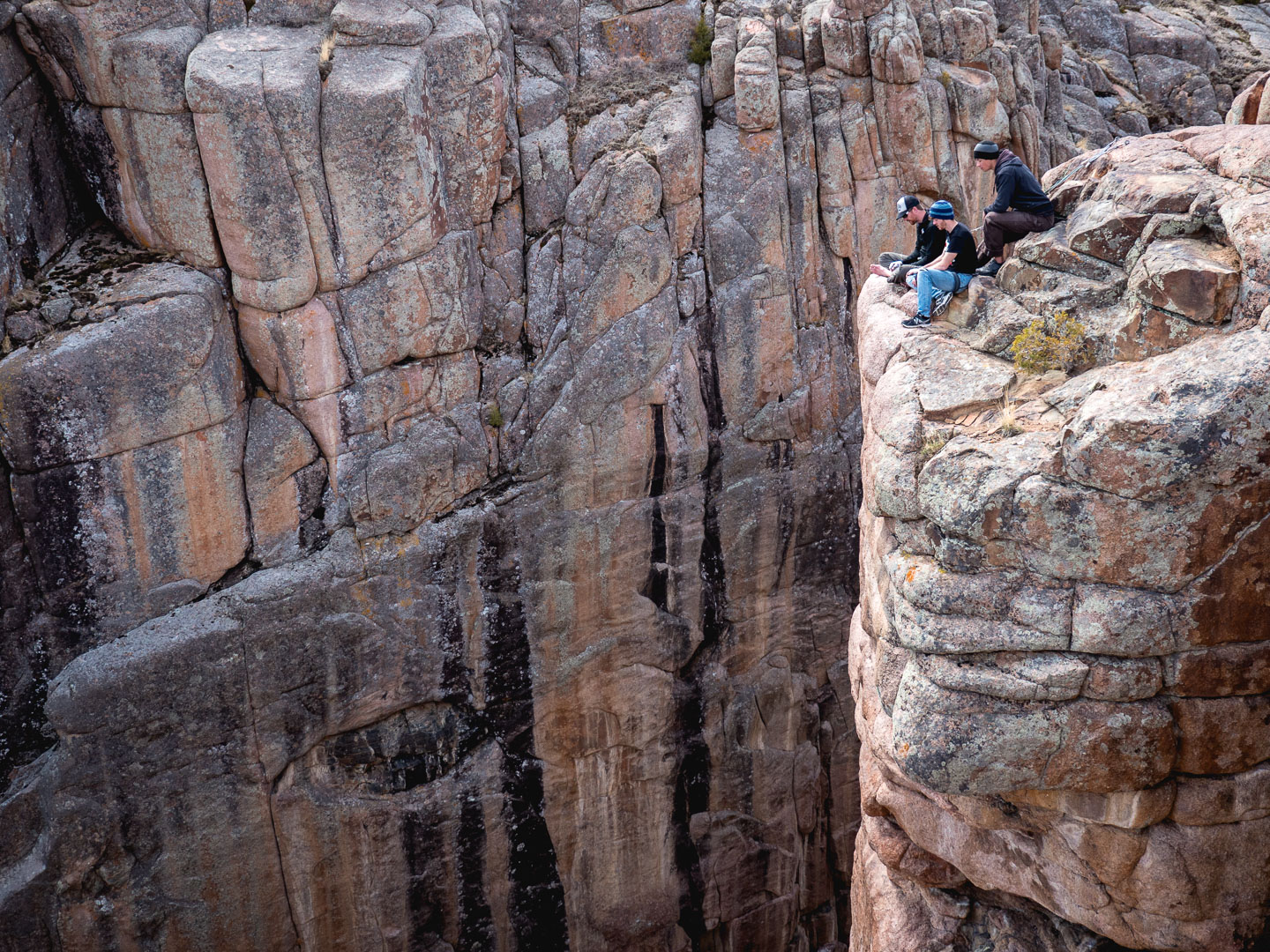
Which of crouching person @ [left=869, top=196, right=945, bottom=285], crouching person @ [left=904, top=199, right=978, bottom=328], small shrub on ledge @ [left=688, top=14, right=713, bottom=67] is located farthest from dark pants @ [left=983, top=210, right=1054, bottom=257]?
small shrub on ledge @ [left=688, top=14, right=713, bottom=67]

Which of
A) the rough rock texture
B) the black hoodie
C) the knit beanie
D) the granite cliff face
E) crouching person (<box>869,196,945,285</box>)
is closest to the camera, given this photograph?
the rough rock texture

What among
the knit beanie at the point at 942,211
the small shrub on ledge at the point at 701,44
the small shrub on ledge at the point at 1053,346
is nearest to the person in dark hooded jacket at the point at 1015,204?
the knit beanie at the point at 942,211

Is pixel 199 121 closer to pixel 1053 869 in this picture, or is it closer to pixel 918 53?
pixel 918 53

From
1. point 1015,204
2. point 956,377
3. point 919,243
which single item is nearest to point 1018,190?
point 1015,204

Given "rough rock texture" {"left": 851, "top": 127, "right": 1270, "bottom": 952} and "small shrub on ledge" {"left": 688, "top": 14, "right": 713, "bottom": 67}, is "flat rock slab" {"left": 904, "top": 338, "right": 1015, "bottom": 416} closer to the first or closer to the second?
"rough rock texture" {"left": 851, "top": 127, "right": 1270, "bottom": 952}

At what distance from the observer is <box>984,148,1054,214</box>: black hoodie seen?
11438mm

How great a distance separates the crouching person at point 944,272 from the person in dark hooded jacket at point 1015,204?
342 mm

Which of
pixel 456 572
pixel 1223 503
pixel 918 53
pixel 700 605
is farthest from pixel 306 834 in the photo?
pixel 918 53

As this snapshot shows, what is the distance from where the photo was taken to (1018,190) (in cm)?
1150

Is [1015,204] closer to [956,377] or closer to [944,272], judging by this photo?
[944,272]

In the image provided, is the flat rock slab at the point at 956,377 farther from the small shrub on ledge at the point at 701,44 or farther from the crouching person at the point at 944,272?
the small shrub on ledge at the point at 701,44

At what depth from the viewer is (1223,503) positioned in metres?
9.20

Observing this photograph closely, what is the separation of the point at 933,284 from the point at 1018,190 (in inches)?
47.9

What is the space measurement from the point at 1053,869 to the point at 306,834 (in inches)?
440
